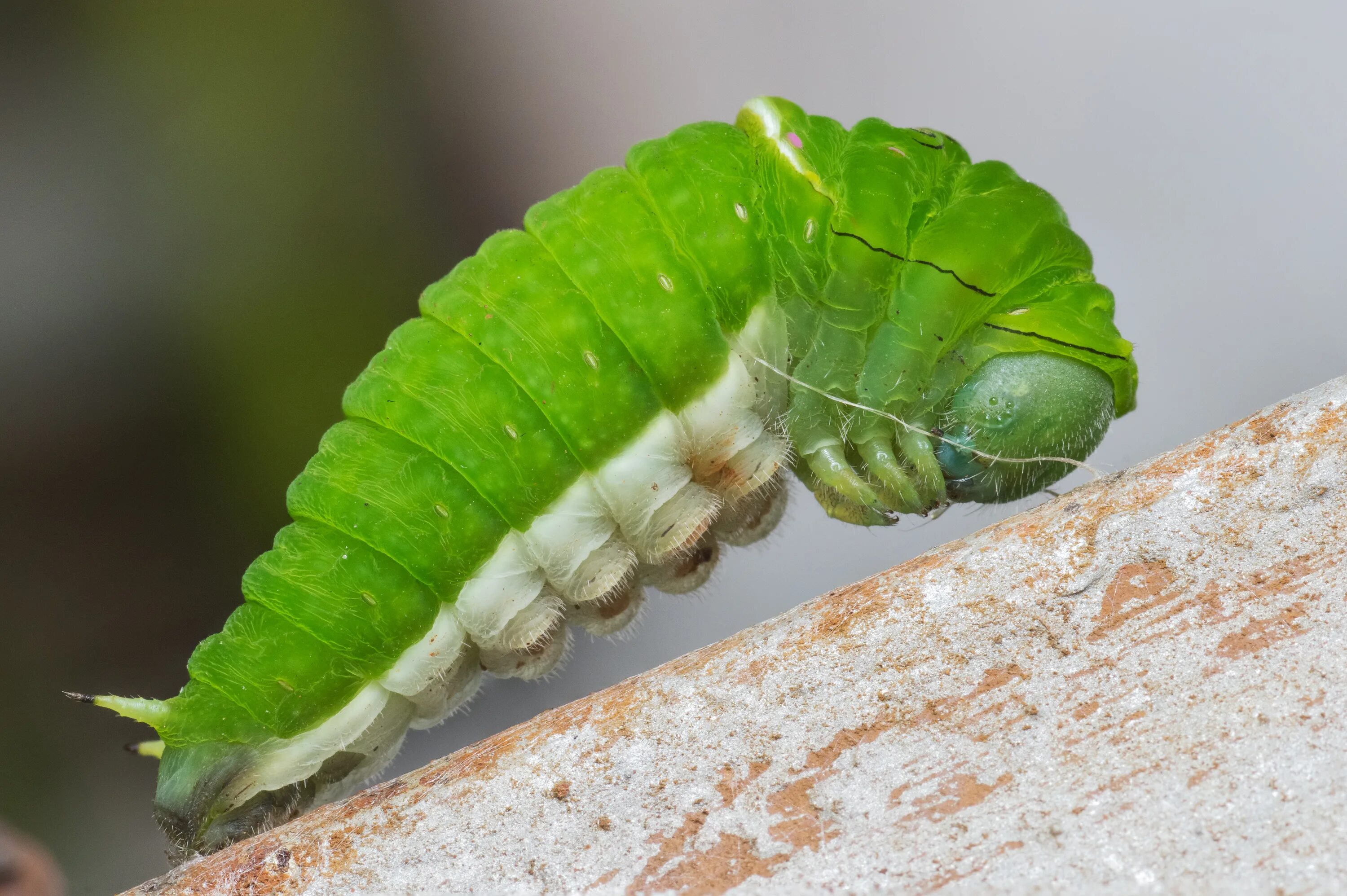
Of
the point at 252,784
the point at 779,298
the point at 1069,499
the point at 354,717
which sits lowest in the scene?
the point at 252,784

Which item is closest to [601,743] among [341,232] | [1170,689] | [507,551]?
[507,551]

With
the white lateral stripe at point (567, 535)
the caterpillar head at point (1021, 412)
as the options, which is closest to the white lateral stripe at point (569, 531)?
the white lateral stripe at point (567, 535)

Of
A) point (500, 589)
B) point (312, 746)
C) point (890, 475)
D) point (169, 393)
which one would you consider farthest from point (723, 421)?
point (169, 393)

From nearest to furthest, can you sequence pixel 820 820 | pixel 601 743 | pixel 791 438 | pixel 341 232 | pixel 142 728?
pixel 820 820 → pixel 601 743 → pixel 791 438 → pixel 142 728 → pixel 341 232

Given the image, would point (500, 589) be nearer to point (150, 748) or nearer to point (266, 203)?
point (150, 748)

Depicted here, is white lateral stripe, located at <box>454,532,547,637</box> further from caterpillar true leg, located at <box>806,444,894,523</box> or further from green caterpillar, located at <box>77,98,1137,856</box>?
caterpillar true leg, located at <box>806,444,894,523</box>

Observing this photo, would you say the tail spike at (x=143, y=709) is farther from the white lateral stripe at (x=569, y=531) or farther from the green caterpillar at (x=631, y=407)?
the white lateral stripe at (x=569, y=531)

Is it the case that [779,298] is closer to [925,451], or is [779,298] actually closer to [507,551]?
[925,451]
